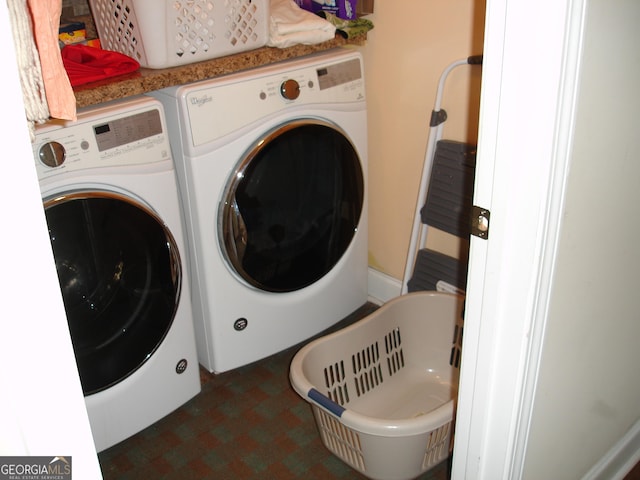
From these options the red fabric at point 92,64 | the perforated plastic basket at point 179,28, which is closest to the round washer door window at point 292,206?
the perforated plastic basket at point 179,28

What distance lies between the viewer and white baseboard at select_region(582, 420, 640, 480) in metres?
1.56

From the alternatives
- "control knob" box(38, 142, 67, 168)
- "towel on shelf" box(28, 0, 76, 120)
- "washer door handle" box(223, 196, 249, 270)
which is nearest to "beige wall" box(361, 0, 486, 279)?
"washer door handle" box(223, 196, 249, 270)

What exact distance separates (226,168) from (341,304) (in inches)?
28.2

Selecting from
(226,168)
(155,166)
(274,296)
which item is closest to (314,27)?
(226,168)

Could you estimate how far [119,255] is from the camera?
60.7 inches

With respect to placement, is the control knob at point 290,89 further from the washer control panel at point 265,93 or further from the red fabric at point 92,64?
the red fabric at point 92,64

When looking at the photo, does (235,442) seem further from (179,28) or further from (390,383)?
(179,28)

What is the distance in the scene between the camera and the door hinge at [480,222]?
0.98 metres

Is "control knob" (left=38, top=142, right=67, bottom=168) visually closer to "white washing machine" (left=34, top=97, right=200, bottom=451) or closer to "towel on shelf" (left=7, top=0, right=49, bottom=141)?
"white washing machine" (left=34, top=97, right=200, bottom=451)

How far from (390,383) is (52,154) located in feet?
3.86

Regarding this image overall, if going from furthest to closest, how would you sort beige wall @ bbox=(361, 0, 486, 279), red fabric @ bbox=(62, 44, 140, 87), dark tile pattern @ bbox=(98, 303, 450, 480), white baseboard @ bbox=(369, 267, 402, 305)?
1. white baseboard @ bbox=(369, 267, 402, 305)
2. beige wall @ bbox=(361, 0, 486, 279)
3. dark tile pattern @ bbox=(98, 303, 450, 480)
4. red fabric @ bbox=(62, 44, 140, 87)

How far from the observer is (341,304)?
2189 mm

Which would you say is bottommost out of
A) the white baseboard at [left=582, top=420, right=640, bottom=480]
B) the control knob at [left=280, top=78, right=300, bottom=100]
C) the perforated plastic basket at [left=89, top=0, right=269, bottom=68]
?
the white baseboard at [left=582, top=420, right=640, bottom=480]

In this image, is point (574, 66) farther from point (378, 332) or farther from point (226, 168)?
point (378, 332)
